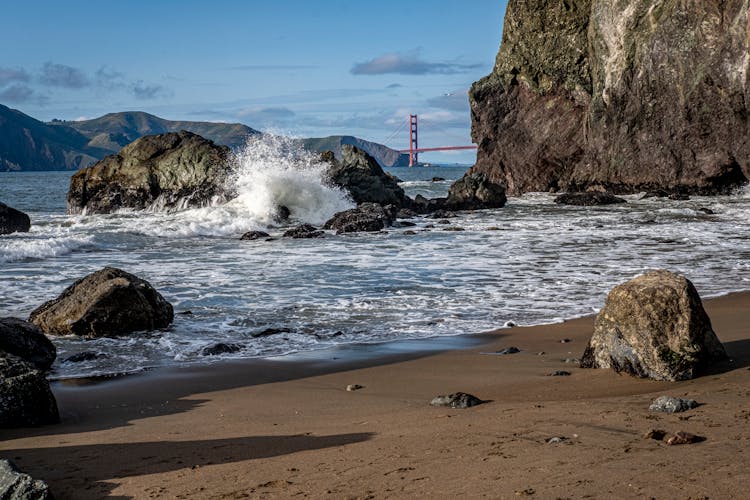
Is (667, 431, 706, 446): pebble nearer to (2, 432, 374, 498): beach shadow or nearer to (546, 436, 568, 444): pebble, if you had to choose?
(546, 436, 568, 444): pebble

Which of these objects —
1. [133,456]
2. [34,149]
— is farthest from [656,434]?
[34,149]

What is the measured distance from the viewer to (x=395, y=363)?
6078 millimetres

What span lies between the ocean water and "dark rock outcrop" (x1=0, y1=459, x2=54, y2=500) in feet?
9.74

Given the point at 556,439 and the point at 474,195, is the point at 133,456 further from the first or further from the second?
the point at 474,195

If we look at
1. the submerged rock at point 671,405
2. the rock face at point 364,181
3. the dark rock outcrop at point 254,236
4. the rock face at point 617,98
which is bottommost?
the dark rock outcrop at point 254,236

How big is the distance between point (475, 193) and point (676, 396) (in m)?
22.9

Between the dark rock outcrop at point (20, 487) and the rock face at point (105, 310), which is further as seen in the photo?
the rock face at point (105, 310)

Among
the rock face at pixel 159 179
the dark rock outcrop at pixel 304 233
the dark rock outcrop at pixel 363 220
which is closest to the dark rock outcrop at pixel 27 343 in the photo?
the dark rock outcrop at pixel 304 233

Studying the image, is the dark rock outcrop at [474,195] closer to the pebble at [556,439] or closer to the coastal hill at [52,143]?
the pebble at [556,439]

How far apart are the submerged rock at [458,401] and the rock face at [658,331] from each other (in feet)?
3.58

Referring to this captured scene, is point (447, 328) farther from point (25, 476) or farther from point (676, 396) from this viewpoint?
point (25, 476)

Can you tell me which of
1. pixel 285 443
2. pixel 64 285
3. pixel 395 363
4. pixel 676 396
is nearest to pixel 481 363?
pixel 395 363

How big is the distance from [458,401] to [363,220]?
14359mm

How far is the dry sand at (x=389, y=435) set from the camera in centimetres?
303
